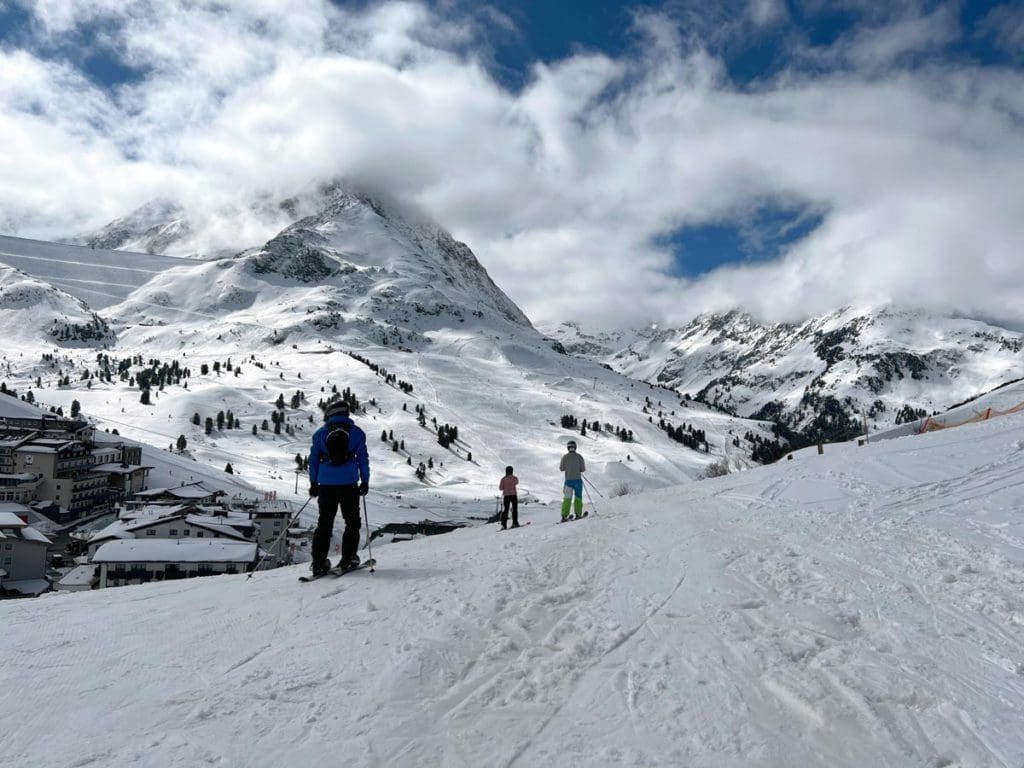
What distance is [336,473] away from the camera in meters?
9.74

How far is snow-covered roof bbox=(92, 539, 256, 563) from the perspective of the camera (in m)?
47.0

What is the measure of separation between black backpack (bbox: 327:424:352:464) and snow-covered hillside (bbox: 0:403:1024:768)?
1885 millimetres

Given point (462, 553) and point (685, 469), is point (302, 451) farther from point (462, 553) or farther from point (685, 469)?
point (462, 553)

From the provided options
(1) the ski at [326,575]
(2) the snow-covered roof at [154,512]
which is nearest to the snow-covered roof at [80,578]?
(2) the snow-covered roof at [154,512]

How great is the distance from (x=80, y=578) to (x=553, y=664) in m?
57.9

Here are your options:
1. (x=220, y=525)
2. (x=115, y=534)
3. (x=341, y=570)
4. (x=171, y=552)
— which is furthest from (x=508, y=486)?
(x=115, y=534)

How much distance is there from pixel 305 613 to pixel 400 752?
3.67 meters

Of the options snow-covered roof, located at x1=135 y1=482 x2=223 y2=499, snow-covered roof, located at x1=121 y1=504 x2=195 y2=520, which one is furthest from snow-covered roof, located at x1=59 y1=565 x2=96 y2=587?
snow-covered roof, located at x1=135 y1=482 x2=223 y2=499

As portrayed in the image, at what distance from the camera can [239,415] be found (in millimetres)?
174000

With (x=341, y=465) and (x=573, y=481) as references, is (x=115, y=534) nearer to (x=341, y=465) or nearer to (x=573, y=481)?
(x=573, y=481)

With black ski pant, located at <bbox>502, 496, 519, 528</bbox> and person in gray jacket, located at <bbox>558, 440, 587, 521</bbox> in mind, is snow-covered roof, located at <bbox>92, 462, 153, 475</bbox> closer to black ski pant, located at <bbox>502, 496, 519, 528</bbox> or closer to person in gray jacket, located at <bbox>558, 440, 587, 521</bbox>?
black ski pant, located at <bbox>502, 496, 519, 528</bbox>

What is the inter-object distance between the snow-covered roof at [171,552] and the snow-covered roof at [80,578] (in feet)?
6.36

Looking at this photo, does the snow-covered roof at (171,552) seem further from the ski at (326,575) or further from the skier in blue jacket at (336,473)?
the skier in blue jacket at (336,473)

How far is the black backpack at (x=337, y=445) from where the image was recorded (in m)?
9.61
